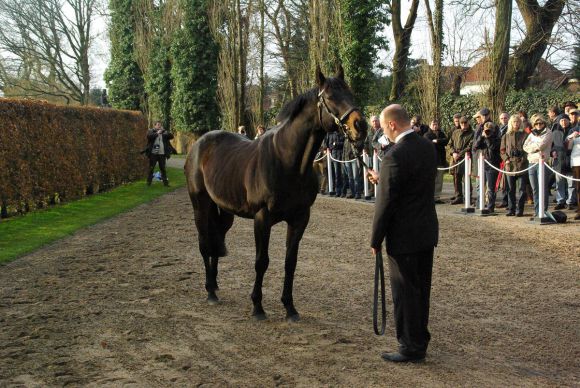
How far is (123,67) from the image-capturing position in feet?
141

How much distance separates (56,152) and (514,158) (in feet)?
37.2

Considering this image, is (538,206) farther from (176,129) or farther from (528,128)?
(176,129)

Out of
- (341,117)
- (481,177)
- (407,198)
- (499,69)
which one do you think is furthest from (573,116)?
(407,198)

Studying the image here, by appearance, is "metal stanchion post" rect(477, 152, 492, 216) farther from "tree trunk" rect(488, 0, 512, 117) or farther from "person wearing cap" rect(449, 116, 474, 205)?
"tree trunk" rect(488, 0, 512, 117)

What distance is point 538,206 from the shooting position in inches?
452

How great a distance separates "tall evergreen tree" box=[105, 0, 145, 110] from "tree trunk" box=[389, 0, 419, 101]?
69.4 feet

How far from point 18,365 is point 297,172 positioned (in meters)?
2.82

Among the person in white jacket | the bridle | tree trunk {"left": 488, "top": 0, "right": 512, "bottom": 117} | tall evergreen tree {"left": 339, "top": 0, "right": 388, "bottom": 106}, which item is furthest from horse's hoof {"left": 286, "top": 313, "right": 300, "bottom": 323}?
tall evergreen tree {"left": 339, "top": 0, "right": 388, "bottom": 106}

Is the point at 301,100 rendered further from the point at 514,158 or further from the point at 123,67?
the point at 123,67

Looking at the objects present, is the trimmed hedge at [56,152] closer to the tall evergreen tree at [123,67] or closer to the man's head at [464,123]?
the man's head at [464,123]

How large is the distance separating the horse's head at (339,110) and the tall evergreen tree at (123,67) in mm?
39454

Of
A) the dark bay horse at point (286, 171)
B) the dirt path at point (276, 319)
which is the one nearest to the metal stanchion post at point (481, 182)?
the dirt path at point (276, 319)

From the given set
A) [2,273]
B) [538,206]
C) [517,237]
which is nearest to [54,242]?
A: [2,273]

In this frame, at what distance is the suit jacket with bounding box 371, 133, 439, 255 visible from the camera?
168 inches
